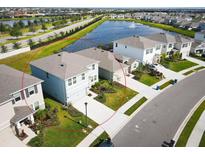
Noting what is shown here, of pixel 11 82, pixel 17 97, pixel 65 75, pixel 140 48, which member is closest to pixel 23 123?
pixel 17 97

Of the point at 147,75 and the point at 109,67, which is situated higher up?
the point at 109,67

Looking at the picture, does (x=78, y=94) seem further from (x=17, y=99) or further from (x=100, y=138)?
(x=100, y=138)

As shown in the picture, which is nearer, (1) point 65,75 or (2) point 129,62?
(1) point 65,75

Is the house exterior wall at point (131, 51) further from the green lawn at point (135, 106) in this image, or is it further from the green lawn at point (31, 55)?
the green lawn at point (31, 55)

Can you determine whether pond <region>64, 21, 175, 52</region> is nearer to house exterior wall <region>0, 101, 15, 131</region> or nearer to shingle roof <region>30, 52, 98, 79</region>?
shingle roof <region>30, 52, 98, 79</region>

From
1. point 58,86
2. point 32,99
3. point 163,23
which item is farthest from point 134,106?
point 163,23

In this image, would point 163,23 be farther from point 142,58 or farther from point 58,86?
point 58,86
